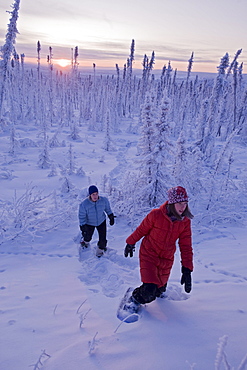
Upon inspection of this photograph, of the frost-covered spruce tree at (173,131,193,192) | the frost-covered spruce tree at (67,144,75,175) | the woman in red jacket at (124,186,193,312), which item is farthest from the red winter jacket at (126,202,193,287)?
the frost-covered spruce tree at (67,144,75,175)

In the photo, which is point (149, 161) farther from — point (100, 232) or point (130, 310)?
point (130, 310)

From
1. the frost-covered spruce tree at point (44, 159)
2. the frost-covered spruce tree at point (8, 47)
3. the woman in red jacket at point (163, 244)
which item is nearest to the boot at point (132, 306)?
the woman in red jacket at point (163, 244)

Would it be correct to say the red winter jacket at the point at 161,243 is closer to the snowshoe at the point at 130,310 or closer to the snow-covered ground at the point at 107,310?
the snowshoe at the point at 130,310

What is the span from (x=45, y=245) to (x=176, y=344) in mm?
4940

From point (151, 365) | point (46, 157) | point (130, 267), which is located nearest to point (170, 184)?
point (130, 267)

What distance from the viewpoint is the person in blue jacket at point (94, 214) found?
5.20 m

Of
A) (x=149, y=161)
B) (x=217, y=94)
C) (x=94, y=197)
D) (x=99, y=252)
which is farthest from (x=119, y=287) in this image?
(x=217, y=94)

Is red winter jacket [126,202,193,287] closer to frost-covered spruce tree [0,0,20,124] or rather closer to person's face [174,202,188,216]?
person's face [174,202,188,216]

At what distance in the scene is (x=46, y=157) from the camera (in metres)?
15.6

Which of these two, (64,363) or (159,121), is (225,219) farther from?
(64,363)

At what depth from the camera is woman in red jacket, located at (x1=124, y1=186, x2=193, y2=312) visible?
3054 mm

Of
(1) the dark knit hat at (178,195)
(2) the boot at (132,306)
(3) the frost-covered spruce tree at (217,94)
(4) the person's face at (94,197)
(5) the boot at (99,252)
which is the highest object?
(3) the frost-covered spruce tree at (217,94)

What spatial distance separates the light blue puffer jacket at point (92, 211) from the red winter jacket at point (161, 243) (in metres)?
2.08

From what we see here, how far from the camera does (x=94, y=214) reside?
5355mm
